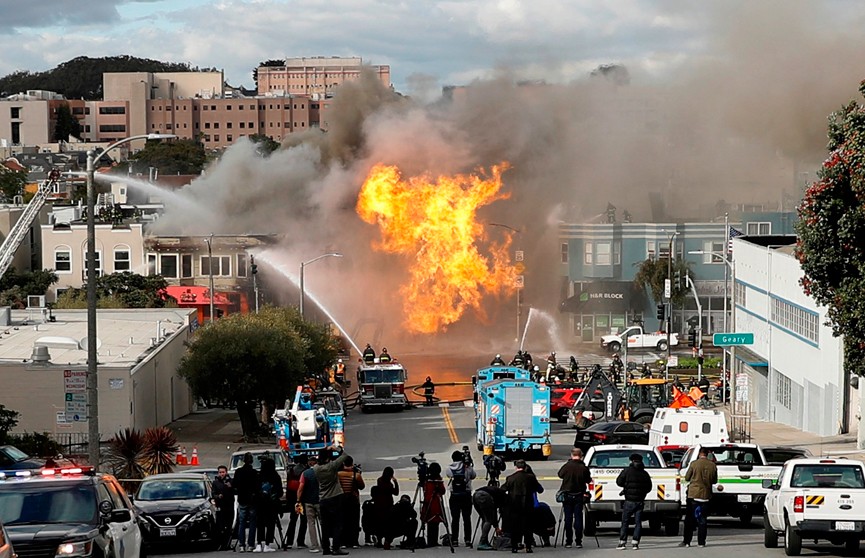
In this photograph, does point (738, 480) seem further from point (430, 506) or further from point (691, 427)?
point (691, 427)

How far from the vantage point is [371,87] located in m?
104

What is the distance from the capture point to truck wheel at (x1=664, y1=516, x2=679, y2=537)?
28406 millimetres

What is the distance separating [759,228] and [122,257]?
40956 mm

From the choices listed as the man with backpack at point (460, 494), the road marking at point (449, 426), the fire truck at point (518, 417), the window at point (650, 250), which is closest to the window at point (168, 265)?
the window at point (650, 250)

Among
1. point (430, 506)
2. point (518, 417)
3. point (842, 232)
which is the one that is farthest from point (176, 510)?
point (518, 417)

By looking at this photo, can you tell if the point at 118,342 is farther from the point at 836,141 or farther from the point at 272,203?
the point at 272,203

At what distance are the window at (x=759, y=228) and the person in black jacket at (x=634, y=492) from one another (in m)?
73.2

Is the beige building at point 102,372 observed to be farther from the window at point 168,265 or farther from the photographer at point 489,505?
the window at point 168,265

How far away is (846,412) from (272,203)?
58.9 meters

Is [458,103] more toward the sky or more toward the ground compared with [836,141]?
more toward the sky

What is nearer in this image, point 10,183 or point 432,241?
point 432,241

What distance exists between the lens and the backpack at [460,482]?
2589 centimetres

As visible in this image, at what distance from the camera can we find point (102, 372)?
5075cm

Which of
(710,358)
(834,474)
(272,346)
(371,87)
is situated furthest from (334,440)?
(371,87)
